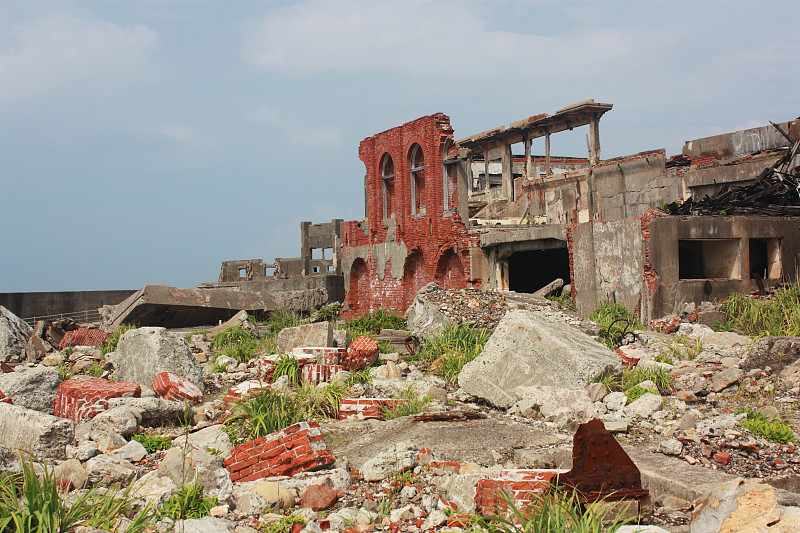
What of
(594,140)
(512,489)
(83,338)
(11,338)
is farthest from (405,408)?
(594,140)

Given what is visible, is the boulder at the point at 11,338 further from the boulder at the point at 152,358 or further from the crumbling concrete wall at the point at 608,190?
the crumbling concrete wall at the point at 608,190

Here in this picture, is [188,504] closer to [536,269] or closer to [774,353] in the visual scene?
[774,353]

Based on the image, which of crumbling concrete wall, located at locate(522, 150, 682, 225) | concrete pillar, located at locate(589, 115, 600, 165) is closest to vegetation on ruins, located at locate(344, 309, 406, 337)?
crumbling concrete wall, located at locate(522, 150, 682, 225)

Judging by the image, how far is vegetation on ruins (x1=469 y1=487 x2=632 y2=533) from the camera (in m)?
4.02

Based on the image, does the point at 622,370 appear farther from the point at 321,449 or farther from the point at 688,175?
the point at 688,175

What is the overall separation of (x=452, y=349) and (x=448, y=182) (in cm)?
932

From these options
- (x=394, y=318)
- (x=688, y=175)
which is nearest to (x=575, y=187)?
(x=688, y=175)

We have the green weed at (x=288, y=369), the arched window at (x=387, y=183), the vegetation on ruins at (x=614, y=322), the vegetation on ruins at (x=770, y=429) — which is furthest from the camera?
the arched window at (x=387, y=183)

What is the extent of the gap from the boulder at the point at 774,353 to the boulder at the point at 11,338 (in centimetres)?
1289

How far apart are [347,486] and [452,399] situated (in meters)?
3.46

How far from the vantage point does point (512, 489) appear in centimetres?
474

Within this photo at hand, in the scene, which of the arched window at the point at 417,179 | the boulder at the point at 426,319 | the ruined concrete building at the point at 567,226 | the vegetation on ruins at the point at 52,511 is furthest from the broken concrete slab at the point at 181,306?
the vegetation on ruins at the point at 52,511

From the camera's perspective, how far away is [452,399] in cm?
880

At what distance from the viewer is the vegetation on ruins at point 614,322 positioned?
37.1ft
